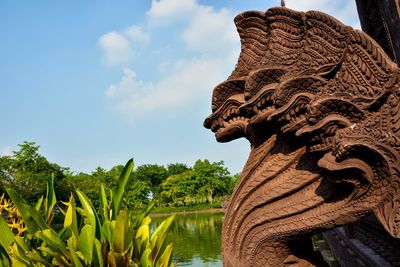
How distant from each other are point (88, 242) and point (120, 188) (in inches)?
26.1

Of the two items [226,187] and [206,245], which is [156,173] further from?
[206,245]

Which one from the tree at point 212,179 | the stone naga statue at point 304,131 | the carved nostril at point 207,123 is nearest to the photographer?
the stone naga statue at point 304,131

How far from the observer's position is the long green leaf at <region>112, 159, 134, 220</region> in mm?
2952

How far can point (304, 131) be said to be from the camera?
1.46 metres

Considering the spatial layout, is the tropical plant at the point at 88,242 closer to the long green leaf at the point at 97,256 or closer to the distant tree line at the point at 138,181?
the long green leaf at the point at 97,256

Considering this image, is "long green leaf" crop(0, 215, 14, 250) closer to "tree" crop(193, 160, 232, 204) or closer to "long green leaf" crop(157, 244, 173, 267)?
"long green leaf" crop(157, 244, 173, 267)

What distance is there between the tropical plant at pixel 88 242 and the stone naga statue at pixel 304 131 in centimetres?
100

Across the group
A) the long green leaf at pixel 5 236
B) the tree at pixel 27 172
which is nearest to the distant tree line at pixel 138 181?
the tree at pixel 27 172

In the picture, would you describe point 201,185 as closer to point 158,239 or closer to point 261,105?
point 158,239

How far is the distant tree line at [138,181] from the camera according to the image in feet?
83.7

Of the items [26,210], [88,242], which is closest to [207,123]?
[88,242]

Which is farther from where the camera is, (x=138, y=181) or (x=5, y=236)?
(x=138, y=181)

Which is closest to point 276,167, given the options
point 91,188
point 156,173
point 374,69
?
point 374,69

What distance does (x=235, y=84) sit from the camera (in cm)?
177
